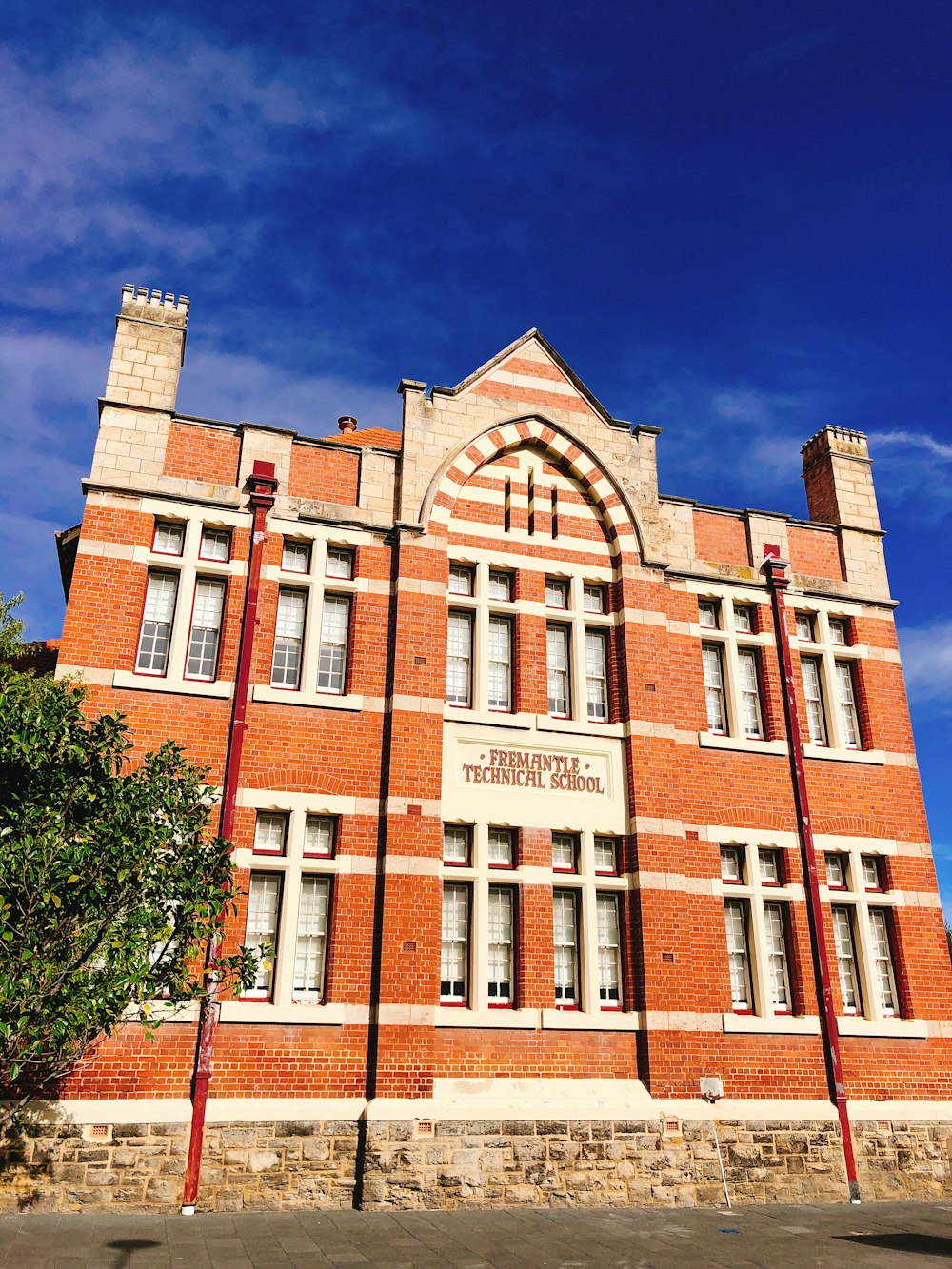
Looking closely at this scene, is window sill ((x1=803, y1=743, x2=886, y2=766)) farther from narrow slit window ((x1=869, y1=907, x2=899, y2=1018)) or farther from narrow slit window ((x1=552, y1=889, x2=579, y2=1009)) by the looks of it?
narrow slit window ((x1=552, y1=889, x2=579, y2=1009))

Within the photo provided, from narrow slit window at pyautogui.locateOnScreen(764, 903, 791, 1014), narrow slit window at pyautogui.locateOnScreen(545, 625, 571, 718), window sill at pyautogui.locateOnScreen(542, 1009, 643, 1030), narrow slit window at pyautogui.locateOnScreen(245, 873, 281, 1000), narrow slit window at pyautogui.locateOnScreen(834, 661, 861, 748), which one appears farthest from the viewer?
narrow slit window at pyautogui.locateOnScreen(834, 661, 861, 748)

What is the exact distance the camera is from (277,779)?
47.9 ft

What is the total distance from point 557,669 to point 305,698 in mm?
4660

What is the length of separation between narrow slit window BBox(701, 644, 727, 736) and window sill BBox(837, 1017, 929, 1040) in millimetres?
5280

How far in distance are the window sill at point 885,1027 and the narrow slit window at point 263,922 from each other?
9.48 metres

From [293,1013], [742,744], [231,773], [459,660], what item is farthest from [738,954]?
[231,773]

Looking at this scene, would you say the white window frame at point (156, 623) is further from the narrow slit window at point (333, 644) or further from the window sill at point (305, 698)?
the narrow slit window at point (333, 644)

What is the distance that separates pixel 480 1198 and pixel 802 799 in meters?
8.57

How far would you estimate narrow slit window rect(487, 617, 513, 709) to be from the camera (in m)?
16.6

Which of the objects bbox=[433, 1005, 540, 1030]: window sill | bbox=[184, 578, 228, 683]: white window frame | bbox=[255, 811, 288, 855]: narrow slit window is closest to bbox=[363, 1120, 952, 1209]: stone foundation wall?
bbox=[433, 1005, 540, 1030]: window sill

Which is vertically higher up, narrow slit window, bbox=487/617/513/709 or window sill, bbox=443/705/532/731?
narrow slit window, bbox=487/617/513/709

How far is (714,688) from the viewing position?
18.0m

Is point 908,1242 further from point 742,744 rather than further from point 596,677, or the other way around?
point 596,677

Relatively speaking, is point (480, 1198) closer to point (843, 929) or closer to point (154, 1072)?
point (154, 1072)
